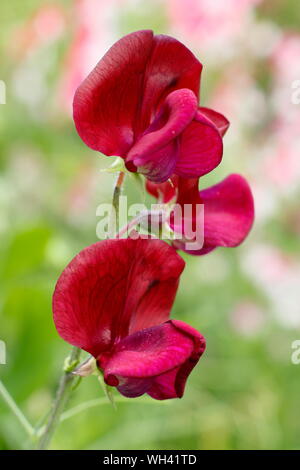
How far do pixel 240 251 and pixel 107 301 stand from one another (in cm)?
129

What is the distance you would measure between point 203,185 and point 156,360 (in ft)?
3.95

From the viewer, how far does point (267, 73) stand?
2.38 metres

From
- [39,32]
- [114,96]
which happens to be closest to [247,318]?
[39,32]

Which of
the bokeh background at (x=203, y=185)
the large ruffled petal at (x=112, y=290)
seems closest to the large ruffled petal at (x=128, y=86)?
the large ruffled petal at (x=112, y=290)

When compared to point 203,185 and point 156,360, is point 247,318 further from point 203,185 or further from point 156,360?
point 156,360

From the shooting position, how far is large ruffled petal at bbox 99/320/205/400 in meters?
0.63

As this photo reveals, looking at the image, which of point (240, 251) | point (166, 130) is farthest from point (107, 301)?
point (240, 251)

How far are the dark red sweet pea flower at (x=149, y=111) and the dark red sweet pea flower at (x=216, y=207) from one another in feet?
0.19

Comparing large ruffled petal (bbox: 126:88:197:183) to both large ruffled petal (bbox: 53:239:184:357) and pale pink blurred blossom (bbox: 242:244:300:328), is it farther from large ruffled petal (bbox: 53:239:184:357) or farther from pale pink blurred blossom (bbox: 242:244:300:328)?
pale pink blurred blossom (bbox: 242:244:300:328)

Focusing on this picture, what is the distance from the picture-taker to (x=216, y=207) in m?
0.80

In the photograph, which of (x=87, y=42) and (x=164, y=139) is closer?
(x=164, y=139)

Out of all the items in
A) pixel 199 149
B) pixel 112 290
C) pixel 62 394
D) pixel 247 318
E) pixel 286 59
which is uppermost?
pixel 286 59
